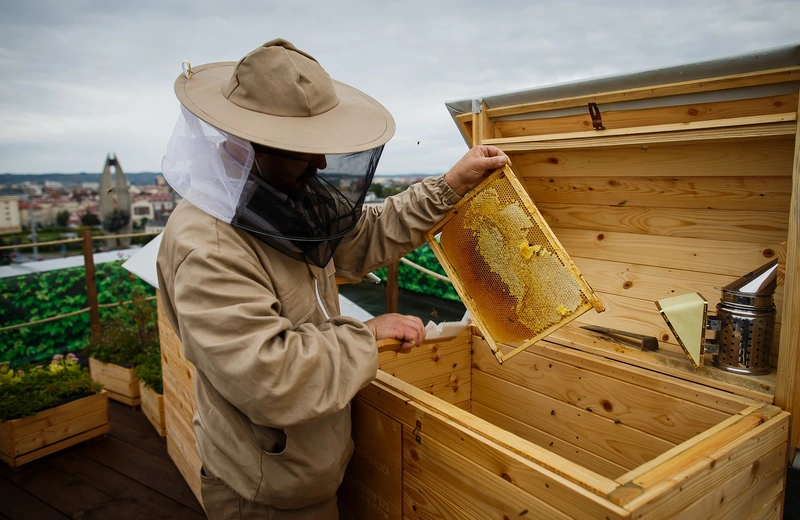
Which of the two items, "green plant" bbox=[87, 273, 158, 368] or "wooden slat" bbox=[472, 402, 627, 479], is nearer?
"wooden slat" bbox=[472, 402, 627, 479]

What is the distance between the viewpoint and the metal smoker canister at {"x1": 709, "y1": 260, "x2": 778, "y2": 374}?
1732 millimetres

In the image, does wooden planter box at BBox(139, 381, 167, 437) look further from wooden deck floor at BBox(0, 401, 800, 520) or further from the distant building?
the distant building

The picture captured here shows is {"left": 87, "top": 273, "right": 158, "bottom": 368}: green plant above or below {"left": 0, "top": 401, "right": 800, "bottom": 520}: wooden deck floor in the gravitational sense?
above

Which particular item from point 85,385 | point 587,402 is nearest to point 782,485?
point 587,402

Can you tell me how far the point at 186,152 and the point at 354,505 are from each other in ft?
4.76

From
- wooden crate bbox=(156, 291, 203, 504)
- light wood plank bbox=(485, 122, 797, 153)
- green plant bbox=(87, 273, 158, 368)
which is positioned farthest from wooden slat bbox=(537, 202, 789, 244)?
green plant bbox=(87, 273, 158, 368)

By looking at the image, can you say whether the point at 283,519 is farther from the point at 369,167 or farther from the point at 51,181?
the point at 51,181

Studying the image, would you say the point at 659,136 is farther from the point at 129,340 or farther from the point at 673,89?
the point at 129,340

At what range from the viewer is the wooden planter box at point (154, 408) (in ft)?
13.4

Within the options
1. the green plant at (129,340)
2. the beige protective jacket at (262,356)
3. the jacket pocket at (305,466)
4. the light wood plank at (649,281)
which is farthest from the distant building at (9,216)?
the light wood plank at (649,281)

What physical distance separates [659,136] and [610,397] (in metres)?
1.13

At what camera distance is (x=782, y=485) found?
1.57 m

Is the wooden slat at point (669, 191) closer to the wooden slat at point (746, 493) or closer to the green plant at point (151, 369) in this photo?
the wooden slat at point (746, 493)

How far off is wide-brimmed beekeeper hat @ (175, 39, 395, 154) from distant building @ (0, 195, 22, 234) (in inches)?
272
